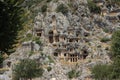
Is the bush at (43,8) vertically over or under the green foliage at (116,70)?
over

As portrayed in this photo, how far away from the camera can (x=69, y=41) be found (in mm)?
90062

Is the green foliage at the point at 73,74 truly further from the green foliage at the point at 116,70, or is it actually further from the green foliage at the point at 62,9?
the green foliage at the point at 62,9

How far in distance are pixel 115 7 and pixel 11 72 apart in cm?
4060

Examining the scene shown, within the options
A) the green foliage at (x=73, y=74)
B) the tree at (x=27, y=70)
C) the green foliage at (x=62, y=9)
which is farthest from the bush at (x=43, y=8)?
the green foliage at (x=73, y=74)

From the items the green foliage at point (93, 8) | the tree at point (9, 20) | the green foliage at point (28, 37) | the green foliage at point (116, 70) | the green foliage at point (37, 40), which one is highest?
the tree at point (9, 20)

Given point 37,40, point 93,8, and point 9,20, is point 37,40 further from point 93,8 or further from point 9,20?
point 9,20

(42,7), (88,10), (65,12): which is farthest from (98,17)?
(42,7)

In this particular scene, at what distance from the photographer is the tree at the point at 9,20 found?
18.5 metres

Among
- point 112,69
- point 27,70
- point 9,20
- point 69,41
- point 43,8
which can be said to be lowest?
point 112,69

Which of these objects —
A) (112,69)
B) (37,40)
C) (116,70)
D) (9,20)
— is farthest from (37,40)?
(9,20)

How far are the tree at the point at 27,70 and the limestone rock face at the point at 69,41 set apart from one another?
222cm

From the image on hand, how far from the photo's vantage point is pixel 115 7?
336 feet

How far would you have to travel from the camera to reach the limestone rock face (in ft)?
267

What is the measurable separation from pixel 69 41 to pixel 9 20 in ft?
233
